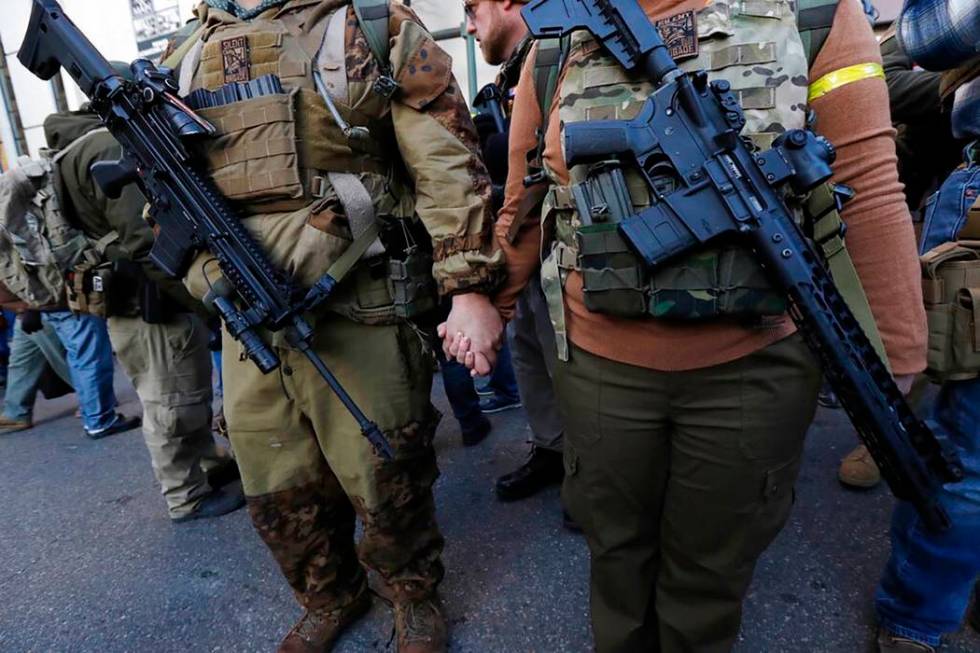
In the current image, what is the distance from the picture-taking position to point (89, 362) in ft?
11.0

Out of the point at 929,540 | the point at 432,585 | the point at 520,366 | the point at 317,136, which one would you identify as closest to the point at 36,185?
Result: the point at 317,136

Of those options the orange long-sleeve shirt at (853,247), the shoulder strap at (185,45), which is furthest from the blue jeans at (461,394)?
the orange long-sleeve shirt at (853,247)

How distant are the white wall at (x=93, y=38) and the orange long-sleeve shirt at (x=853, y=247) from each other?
11.4 ft

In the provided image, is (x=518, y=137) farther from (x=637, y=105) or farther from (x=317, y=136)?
(x=317, y=136)

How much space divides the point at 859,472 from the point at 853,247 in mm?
1670

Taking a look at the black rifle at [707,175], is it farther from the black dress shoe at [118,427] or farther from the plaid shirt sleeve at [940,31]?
A: the black dress shoe at [118,427]

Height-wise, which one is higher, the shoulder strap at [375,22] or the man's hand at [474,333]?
the shoulder strap at [375,22]

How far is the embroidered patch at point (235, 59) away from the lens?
130 centimetres

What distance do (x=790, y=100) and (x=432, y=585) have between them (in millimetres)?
1492

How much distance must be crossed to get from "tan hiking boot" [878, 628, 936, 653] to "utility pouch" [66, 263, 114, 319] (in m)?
2.94

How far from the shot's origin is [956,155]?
83.4 inches

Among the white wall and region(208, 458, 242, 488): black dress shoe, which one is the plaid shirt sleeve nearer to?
region(208, 458, 242, 488): black dress shoe

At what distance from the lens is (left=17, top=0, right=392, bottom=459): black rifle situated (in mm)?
1290

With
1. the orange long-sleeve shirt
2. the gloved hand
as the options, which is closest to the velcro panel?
the orange long-sleeve shirt
